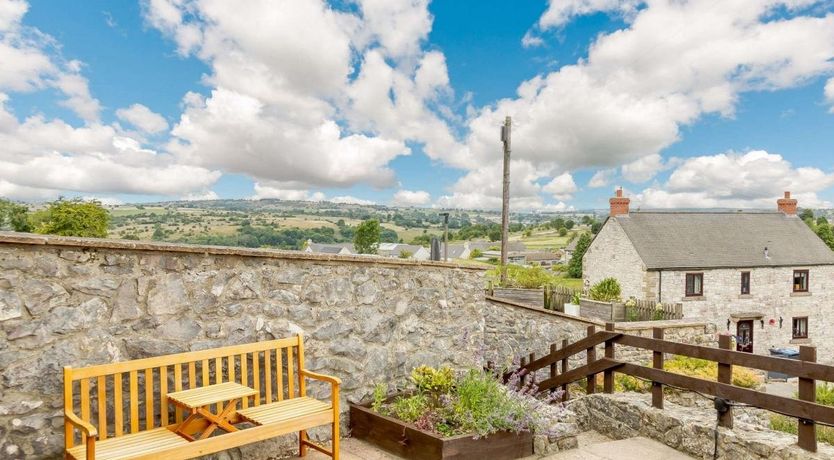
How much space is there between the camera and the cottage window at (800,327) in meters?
24.9

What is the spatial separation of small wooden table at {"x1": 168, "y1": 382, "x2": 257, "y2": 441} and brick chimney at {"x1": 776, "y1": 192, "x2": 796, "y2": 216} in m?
32.5

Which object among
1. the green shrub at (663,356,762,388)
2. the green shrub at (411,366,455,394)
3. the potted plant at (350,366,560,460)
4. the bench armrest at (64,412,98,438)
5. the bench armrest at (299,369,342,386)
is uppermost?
the bench armrest at (64,412,98,438)

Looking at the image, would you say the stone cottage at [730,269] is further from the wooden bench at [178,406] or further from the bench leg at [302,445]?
the wooden bench at [178,406]

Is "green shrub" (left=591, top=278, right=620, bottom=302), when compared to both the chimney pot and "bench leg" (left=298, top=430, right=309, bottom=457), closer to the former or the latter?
the chimney pot

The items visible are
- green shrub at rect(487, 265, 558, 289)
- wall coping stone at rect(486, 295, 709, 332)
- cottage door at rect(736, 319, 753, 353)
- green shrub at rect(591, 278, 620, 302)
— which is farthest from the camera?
cottage door at rect(736, 319, 753, 353)

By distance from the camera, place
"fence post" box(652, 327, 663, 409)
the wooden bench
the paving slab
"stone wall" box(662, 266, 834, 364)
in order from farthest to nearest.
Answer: "stone wall" box(662, 266, 834, 364)
"fence post" box(652, 327, 663, 409)
the paving slab
the wooden bench

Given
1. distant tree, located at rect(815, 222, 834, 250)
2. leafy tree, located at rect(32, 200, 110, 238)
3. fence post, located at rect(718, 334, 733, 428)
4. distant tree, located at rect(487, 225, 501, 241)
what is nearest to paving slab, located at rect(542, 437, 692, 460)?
fence post, located at rect(718, 334, 733, 428)

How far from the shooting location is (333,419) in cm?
386

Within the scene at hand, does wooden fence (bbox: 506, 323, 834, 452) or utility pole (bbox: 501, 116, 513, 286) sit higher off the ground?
utility pole (bbox: 501, 116, 513, 286)

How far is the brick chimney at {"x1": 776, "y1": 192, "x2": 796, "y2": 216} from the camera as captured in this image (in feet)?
91.1

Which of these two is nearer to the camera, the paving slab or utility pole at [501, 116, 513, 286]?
the paving slab

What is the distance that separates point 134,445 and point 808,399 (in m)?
4.84

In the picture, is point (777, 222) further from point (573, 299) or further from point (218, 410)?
point (218, 410)

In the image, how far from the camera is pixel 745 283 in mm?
23750
